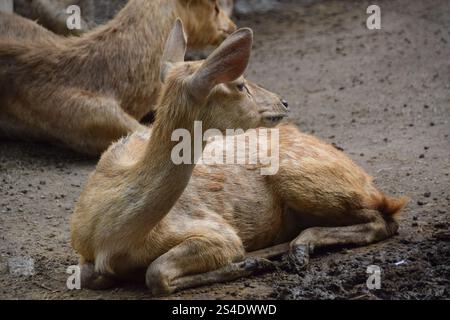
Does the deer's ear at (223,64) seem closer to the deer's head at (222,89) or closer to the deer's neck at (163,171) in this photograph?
the deer's head at (222,89)

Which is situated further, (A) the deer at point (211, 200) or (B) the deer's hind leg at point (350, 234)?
(B) the deer's hind leg at point (350, 234)

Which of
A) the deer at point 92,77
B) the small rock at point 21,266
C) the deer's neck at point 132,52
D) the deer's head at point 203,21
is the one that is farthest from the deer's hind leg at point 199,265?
the deer's head at point 203,21

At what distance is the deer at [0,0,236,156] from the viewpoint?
925cm

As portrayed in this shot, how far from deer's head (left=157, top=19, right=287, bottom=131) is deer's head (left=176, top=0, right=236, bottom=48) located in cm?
387

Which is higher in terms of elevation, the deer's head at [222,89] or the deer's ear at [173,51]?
the deer's ear at [173,51]

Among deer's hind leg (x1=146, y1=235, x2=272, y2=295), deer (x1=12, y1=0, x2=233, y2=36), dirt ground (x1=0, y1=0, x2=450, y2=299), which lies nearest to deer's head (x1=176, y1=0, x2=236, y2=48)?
dirt ground (x1=0, y1=0, x2=450, y2=299)

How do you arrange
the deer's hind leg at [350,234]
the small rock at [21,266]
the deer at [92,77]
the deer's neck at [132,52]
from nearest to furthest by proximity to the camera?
the deer's hind leg at [350,234] < the small rock at [21,266] < the deer at [92,77] < the deer's neck at [132,52]

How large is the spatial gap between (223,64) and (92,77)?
456 centimetres

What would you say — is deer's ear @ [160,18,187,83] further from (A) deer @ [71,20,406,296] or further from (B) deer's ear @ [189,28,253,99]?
(B) deer's ear @ [189,28,253,99]

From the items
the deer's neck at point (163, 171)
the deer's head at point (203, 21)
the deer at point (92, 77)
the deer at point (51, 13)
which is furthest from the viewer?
the deer at point (51, 13)

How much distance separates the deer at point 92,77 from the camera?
9.25 metres

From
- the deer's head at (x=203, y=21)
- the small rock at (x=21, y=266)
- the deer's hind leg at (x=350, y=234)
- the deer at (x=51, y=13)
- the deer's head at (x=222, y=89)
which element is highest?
the deer at (x=51, y=13)

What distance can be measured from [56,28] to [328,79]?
373 cm

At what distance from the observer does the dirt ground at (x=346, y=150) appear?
18.5 ft
